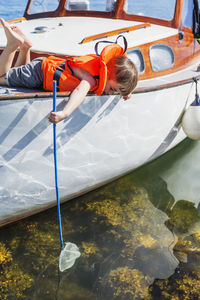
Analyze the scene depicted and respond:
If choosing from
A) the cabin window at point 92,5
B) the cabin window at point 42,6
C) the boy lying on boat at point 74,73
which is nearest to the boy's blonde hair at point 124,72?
the boy lying on boat at point 74,73

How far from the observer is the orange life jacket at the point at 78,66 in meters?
2.28

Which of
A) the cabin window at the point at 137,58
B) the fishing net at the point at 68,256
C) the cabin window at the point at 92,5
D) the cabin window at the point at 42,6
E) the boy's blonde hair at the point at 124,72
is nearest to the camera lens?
the boy's blonde hair at the point at 124,72

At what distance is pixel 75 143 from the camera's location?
2561 millimetres

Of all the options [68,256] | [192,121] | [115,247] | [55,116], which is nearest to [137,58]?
[192,121]

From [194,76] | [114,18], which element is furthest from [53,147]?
[114,18]

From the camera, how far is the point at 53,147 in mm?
2461

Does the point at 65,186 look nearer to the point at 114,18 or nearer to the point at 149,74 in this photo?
the point at 149,74

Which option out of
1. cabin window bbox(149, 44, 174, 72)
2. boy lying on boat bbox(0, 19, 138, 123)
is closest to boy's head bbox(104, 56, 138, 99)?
boy lying on boat bbox(0, 19, 138, 123)

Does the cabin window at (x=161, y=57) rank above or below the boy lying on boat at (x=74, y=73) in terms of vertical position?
below

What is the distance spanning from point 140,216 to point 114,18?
2.15m

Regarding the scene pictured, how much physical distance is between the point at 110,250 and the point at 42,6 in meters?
2.97

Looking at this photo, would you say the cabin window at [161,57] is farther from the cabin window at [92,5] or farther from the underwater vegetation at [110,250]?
the underwater vegetation at [110,250]

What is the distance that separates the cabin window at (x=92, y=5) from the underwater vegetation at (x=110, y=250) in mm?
2018

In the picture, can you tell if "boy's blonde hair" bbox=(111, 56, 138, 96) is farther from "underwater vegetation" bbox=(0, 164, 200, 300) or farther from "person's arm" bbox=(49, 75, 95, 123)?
"underwater vegetation" bbox=(0, 164, 200, 300)
